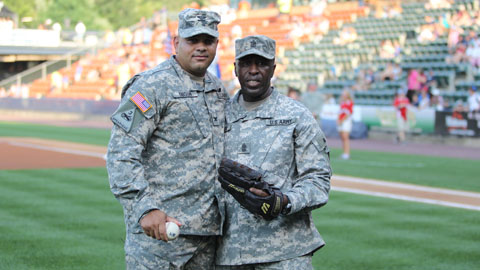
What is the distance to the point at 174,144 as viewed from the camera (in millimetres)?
4012

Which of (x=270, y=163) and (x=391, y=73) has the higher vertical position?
(x=391, y=73)

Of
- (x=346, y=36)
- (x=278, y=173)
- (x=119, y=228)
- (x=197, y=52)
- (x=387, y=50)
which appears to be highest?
(x=346, y=36)

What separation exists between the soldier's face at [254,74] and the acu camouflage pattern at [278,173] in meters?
0.11

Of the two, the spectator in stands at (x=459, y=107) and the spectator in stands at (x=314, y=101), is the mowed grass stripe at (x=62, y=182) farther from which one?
the spectator in stands at (x=459, y=107)

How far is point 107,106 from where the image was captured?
3381 cm

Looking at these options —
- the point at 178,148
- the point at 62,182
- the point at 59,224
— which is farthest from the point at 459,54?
the point at 178,148

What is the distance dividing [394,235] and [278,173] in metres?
5.24

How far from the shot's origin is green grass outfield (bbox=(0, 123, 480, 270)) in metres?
7.46

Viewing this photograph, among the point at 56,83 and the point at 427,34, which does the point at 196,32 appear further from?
the point at 56,83

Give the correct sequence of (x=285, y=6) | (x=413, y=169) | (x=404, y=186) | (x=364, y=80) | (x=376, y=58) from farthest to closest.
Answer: (x=285, y=6)
(x=376, y=58)
(x=364, y=80)
(x=413, y=169)
(x=404, y=186)

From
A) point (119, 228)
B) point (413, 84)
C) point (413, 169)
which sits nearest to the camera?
point (119, 228)

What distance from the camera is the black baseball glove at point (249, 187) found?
370 cm

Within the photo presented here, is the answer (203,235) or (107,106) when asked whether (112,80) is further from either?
(203,235)

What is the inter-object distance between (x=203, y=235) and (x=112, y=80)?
36.0 m
